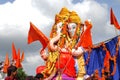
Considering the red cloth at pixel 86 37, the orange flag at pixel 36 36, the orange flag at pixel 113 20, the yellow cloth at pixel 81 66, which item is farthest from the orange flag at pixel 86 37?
the orange flag at pixel 36 36

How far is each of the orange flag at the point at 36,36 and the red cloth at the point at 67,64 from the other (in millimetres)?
915

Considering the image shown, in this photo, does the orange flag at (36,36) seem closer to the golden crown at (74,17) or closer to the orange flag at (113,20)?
the golden crown at (74,17)

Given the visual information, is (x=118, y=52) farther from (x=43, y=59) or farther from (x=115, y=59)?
(x=43, y=59)

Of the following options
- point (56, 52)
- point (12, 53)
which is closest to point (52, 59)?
point (56, 52)

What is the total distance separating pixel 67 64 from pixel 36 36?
5.03ft

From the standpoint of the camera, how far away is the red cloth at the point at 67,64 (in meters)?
9.02

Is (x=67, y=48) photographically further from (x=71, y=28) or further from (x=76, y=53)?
(x=71, y=28)

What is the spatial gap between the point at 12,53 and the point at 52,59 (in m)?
2.73

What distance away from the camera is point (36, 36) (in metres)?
10.2

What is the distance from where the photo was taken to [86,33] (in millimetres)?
9062

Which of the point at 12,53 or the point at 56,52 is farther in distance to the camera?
the point at 12,53

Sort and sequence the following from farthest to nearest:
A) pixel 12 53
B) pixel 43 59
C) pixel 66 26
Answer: pixel 12 53 < pixel 43 59 < pixel 66 26

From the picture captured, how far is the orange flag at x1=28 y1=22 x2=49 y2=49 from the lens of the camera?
32.6 feet

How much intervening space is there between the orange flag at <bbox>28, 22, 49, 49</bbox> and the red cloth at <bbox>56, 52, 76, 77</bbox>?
36.0 inches
